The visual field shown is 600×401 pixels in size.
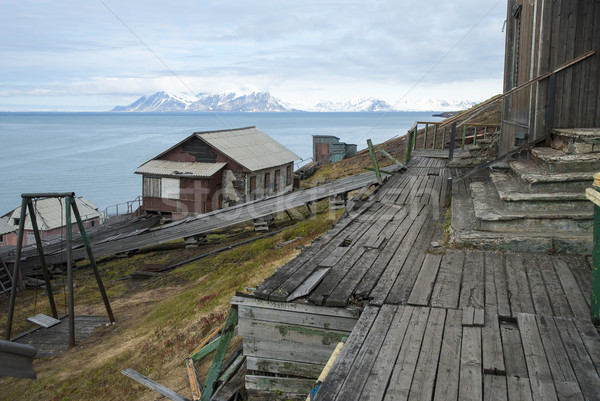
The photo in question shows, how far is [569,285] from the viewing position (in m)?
5.67

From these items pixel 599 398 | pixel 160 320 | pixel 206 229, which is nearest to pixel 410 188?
pixel 160 320

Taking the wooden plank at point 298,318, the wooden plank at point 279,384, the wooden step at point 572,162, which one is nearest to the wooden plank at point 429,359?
the wooden plank at point 298,318

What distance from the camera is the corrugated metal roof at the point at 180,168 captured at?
31375 millimetres

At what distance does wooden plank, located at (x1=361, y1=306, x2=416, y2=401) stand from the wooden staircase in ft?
9.21

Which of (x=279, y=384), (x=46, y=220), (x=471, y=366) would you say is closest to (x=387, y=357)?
(x=471, y=366)

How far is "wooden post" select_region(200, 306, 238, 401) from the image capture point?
5996mm

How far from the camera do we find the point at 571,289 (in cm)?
554

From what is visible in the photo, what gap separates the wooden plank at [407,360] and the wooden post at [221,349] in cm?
224

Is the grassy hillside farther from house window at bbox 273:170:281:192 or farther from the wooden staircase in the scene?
house window at bbox 273:170:281:192

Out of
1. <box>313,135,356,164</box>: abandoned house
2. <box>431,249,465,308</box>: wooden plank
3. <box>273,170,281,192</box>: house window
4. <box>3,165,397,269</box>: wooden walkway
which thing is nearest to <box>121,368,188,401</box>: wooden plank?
<box>431,249,465,308</box>: wooden plank

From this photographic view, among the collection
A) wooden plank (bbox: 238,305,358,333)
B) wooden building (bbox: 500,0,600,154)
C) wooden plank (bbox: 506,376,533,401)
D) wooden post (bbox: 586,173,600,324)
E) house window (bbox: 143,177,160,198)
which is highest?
wooden building (bbox: 500,0,600,154)

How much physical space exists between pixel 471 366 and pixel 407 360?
48 cm

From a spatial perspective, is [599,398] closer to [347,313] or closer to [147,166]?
[347,313]

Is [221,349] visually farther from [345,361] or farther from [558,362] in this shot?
[558,362]
